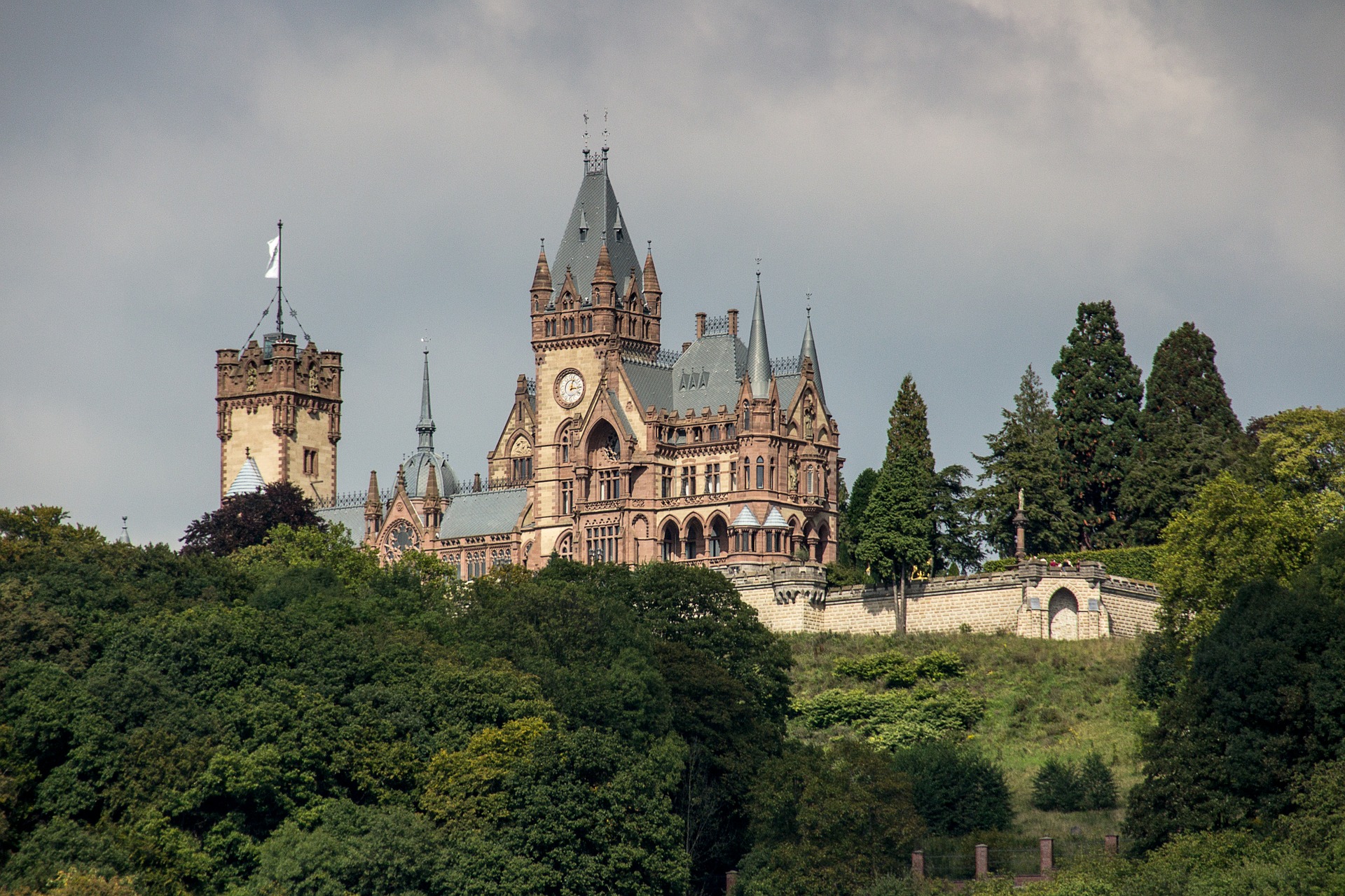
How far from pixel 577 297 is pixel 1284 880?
63.6 meters

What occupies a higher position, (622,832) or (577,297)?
(577,297)

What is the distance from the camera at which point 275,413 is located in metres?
137

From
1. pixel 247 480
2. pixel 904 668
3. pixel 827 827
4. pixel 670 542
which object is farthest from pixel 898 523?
pixel 247 480

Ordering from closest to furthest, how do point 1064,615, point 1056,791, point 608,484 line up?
point 1056,791, point 1064,615, point 608,484

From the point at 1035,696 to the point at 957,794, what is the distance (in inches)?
587

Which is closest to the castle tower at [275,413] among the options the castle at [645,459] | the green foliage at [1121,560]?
the castle at [645,459]

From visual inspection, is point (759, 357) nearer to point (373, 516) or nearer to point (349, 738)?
point (373, 516)

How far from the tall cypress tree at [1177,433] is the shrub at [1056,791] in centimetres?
2585

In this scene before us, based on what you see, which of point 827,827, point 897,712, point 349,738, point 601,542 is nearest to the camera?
point 349,738

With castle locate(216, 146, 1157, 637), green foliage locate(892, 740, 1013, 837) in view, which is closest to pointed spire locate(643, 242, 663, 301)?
castle locate(216, 146, 1157, 637)

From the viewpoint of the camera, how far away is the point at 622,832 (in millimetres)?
70625

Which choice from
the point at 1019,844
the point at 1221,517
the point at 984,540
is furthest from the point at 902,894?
the point at 984,540

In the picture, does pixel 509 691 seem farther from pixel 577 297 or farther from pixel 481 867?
pixel 577 297

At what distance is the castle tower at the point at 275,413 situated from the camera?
137m
